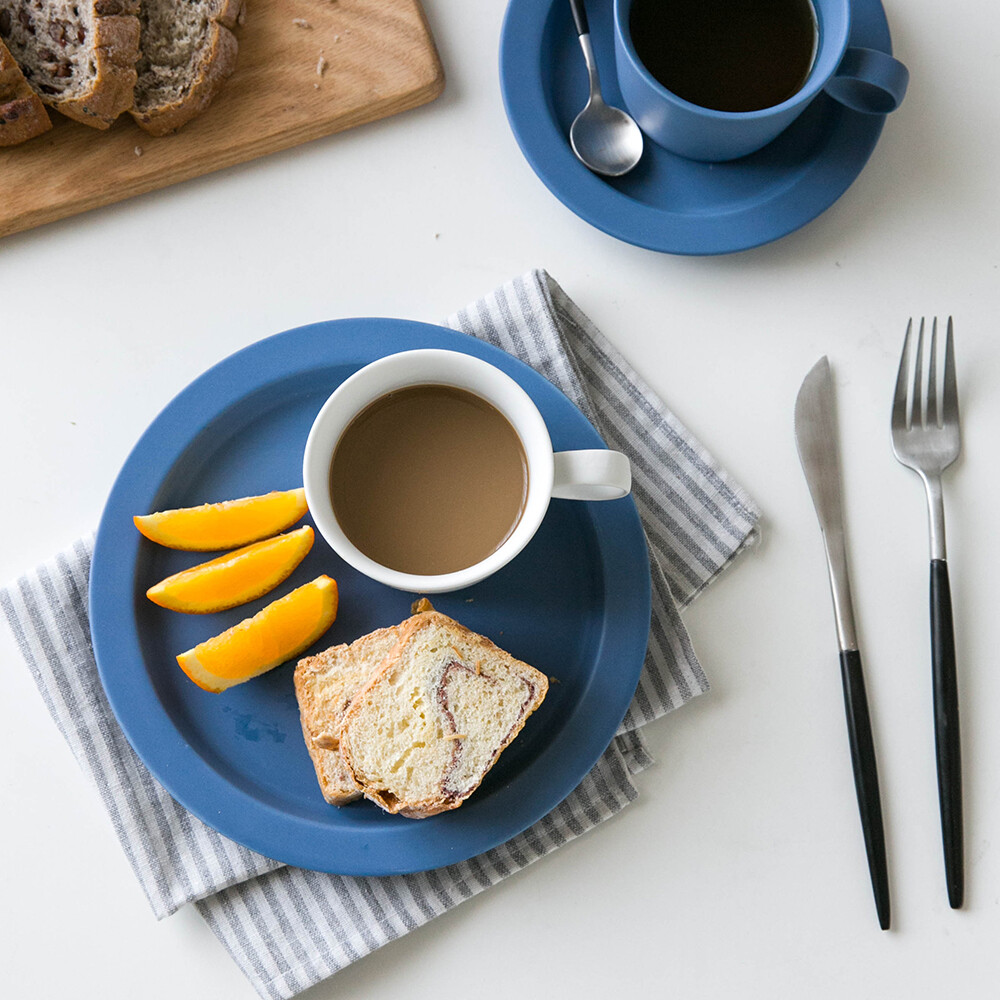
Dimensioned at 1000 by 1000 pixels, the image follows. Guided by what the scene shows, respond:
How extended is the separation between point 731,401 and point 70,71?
1086 mm

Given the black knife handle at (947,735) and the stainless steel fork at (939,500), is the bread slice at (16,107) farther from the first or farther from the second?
the black knife handle at (947,735)

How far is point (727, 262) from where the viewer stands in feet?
4.53

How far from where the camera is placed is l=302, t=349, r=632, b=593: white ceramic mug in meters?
1.05

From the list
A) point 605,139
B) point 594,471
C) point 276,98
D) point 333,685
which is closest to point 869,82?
point 605,139

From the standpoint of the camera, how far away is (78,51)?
1.28m

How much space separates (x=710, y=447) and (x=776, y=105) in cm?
48

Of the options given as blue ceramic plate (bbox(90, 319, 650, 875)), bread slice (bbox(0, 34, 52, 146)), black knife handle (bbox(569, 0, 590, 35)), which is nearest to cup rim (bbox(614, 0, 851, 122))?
black knife handle (bbox(569, 0, 590, 35))

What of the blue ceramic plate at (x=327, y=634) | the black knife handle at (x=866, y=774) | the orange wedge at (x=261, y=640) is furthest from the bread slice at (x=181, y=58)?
the black knife handle at (x=866, y=774)

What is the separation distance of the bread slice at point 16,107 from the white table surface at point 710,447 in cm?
14

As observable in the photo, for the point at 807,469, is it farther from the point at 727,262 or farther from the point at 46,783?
the point at 46,783

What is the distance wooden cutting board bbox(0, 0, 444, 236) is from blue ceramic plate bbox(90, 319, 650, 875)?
342mm

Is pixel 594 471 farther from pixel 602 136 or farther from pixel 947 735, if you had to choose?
pixel 947 735

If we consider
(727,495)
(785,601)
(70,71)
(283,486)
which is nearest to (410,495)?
(283,486)

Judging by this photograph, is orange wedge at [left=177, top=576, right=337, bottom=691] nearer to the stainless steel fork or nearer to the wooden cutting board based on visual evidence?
the wooden cutting board
